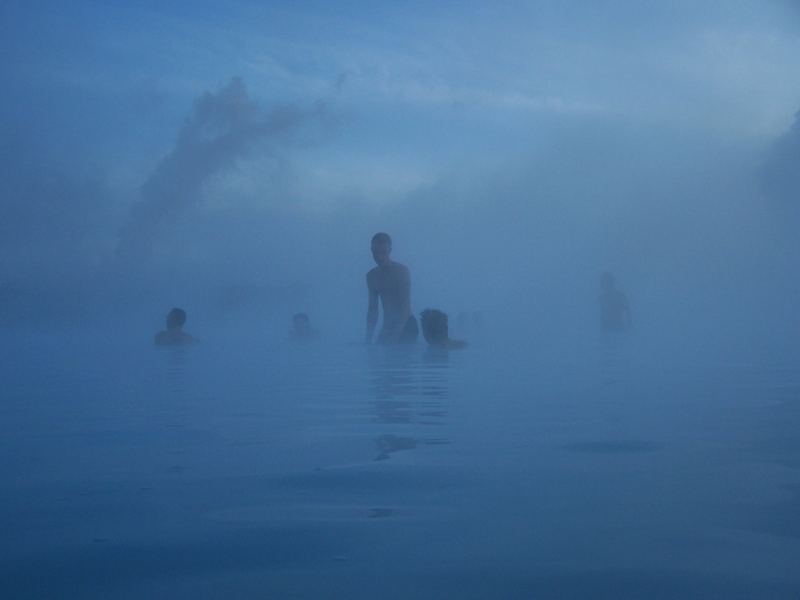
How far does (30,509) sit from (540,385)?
5701 millimetres

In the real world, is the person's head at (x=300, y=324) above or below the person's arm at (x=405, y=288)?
below

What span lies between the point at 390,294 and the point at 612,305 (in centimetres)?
954

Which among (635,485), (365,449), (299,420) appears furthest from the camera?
(299,420)

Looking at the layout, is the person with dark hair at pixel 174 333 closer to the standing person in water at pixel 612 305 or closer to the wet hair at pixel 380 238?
the wet hair at pixel 380 238

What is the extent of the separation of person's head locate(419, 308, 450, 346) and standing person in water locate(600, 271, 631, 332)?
32.7 ft

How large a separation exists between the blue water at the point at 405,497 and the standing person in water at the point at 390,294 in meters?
9.19

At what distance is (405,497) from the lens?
3295 millimetres

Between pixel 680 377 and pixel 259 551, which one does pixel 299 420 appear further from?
pixel 680 377

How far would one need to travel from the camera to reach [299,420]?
5.75m

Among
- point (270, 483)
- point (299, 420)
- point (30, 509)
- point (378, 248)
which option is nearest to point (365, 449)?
point (270, 483)

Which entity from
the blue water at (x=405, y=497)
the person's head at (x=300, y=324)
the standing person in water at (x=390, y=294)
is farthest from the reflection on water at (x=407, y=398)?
the person's head at (x=300, y=324)

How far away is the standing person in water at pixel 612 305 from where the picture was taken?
2338 centimetres

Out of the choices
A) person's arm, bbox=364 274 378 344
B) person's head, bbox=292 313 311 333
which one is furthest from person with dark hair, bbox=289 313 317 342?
person's arm, bbox=364 274 378 344

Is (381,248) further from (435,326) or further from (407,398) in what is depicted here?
(407,398)
